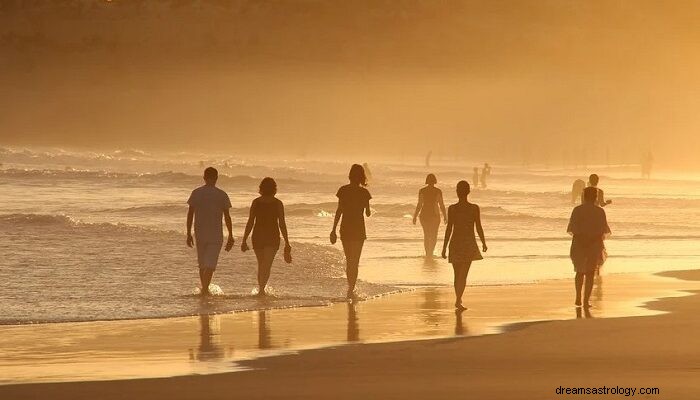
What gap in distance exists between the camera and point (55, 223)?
31.0 metres

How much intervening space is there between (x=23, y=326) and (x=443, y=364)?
5.25 metres

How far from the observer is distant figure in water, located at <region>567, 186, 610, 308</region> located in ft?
60.8

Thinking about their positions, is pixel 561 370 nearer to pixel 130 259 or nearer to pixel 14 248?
pixel 130 259

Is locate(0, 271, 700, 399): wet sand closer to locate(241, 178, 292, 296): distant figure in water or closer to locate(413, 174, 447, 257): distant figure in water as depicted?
locate(241, 178, 292, 296): distant figure in water

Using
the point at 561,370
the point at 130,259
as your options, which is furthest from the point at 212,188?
the point at 561,370

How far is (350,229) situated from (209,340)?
15.4 ft

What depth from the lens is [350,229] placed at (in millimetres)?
19875

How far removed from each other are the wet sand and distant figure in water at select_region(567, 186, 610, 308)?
0.36m

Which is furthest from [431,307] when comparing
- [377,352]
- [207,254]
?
[377,352]

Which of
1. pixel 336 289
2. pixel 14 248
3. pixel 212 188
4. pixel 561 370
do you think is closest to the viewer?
pixel 561 370

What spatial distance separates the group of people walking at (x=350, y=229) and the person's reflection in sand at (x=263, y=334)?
1.60 metres

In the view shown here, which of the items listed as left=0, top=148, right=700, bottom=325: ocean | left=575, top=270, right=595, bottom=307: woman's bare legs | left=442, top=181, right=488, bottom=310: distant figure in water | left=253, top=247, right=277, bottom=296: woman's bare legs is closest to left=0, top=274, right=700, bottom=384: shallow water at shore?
left=575, top=270, right=595, bottom=307: woman's bare legs

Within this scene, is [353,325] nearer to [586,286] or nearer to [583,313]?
[583,313]

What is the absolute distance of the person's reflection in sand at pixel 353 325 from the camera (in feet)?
51.3
